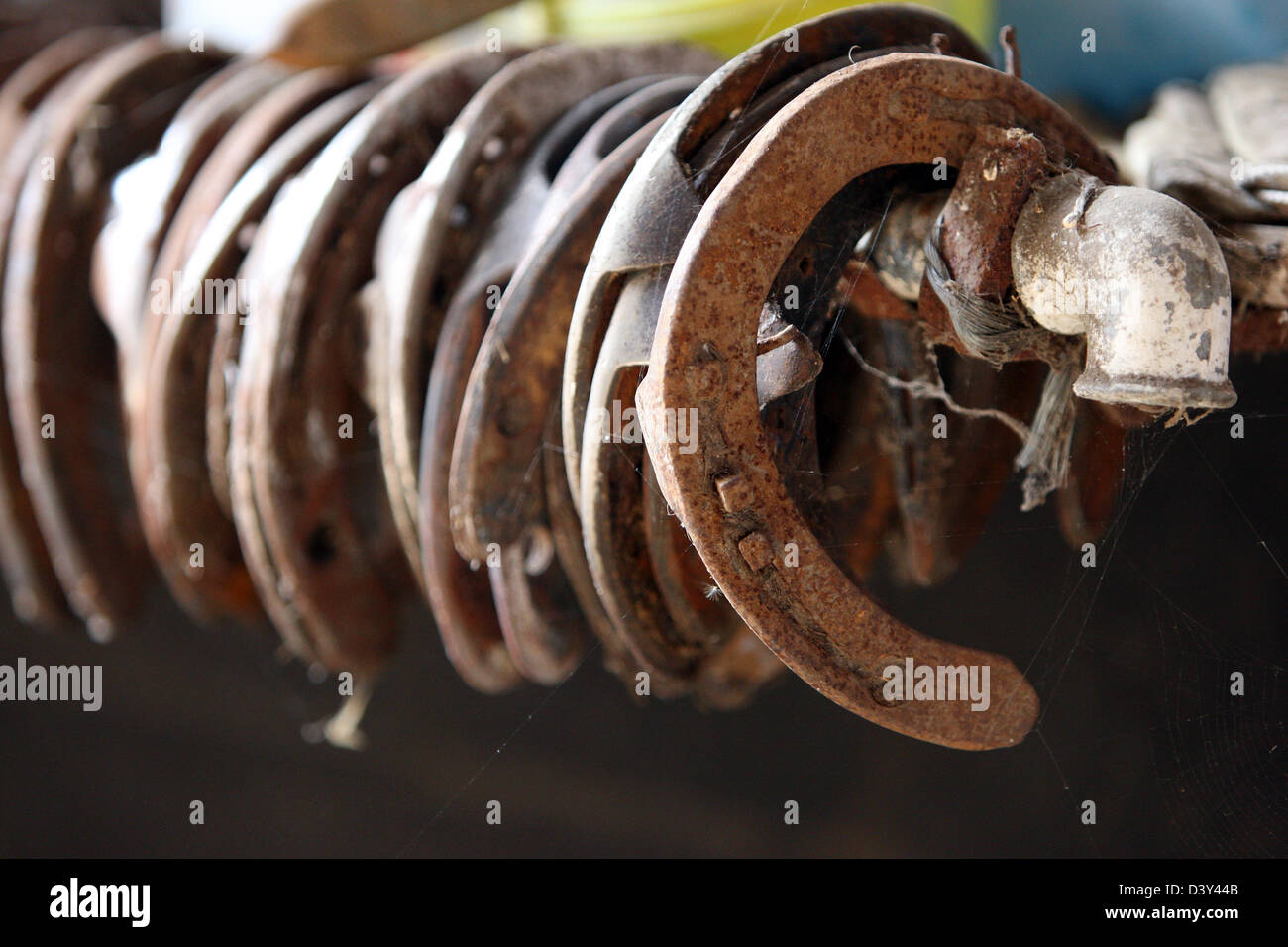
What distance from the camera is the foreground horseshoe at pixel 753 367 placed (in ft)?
1.40

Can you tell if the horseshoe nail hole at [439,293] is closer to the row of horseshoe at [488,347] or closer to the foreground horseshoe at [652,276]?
the row of horseshoe at [488,347]

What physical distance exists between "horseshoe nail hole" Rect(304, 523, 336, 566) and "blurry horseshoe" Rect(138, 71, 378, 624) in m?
0.08

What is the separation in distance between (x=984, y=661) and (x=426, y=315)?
0.36m

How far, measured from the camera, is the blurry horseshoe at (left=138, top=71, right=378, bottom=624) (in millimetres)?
797

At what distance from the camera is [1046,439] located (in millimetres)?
530

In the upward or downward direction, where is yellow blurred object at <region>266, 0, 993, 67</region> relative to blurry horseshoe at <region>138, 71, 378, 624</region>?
upward

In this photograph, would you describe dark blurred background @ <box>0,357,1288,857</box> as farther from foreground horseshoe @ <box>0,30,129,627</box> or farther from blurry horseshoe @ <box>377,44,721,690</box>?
foreground horseshoe @ <box>0,30,129,627</box>

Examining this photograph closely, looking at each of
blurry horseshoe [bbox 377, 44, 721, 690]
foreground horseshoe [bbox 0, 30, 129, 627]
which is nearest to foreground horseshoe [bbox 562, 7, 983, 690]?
blurry horseshoe [bbox 377, 44, 721, 690]

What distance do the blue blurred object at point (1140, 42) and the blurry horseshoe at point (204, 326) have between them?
503mm

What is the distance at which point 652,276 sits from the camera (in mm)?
490

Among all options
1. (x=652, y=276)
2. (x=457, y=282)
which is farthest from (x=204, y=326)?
(x=652, y=276)

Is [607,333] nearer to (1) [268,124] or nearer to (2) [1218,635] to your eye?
(2) [1218,635]
